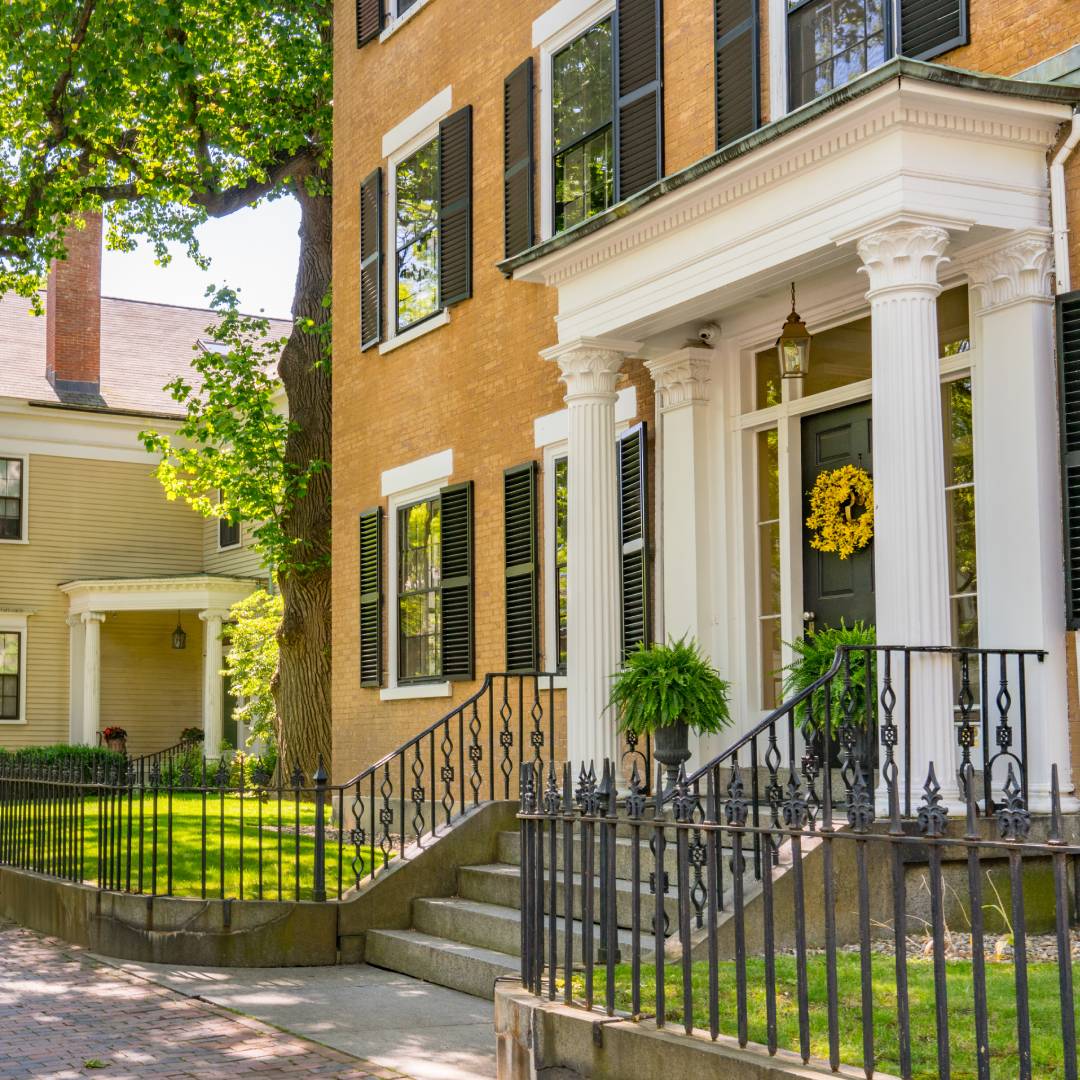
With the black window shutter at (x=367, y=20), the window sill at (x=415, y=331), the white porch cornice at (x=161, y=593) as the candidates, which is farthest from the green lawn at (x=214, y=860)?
the white porch cornice at (x=161, y=593)

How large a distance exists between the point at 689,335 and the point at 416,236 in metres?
4.89

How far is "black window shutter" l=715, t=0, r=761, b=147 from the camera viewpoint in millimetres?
10477

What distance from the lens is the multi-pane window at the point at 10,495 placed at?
1246 inches

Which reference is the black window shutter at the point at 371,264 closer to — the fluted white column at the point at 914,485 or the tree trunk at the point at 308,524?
the tree trunk at the point at 308,524

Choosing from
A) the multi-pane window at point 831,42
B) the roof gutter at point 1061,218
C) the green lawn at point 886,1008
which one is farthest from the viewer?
the multi-pane window at point 831,42

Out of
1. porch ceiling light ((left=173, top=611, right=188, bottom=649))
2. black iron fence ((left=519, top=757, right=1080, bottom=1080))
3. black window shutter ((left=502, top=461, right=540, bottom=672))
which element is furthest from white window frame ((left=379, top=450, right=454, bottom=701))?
porch ceiling light ((left=173, top=611, right=188, bottom=649))

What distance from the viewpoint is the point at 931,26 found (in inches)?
360

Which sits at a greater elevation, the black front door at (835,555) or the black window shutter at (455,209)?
the black window shutter at (455,209)

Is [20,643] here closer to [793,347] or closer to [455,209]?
[455,209]

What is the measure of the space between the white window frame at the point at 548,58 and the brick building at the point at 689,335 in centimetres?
3

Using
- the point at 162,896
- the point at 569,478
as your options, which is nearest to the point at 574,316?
the point at 569,478

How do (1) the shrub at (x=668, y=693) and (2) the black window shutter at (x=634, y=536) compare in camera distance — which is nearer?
(1) the shrub at (x=668, y=693)

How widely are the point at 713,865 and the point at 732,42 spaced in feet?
22.2

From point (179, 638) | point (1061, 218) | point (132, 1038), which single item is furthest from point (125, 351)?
point (1061, 218)
